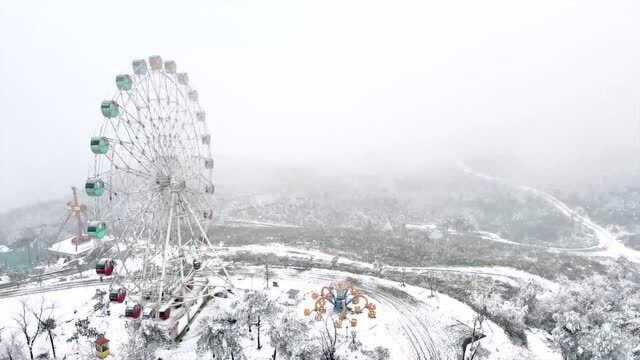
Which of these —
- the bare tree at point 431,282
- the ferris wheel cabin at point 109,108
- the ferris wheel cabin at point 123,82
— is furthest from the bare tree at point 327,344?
the ferris wheel cabin at point 123,82

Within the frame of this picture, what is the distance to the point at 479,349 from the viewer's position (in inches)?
1845

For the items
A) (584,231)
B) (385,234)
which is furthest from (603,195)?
(385,234)

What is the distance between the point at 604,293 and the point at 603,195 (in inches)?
3893

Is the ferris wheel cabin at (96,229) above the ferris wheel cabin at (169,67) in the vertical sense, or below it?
below

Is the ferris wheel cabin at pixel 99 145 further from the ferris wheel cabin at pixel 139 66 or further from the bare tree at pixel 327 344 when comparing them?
the bare tree at pixel 327 344

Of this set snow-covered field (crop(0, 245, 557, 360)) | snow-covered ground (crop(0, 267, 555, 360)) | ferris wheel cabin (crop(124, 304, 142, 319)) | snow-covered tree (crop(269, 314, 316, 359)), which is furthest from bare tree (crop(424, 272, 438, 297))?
ferris wheel cabin (crop(124, 304, 142, 319))

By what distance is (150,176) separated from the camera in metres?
47.4

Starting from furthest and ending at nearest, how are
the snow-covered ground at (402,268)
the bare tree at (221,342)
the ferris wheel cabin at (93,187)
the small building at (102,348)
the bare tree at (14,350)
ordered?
1. the snow-covered ground at (402,268)
2. the small building at (102,348)
3. the bare tree at (221,342)
4. the bare tree at (14,350)
5. the ferris wheel cabin at (93,187)

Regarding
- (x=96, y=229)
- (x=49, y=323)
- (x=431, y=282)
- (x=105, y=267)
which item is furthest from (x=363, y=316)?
(x=49, y=323)

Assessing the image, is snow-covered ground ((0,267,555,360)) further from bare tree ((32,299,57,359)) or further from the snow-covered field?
bare tree ((32,299,57,359))

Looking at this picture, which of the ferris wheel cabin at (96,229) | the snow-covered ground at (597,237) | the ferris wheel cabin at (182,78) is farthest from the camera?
the snow-covered ground at (597,237)

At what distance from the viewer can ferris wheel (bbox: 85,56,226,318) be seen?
1726 inches

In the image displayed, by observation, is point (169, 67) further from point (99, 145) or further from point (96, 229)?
point (96, 229)

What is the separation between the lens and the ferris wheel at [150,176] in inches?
1726
